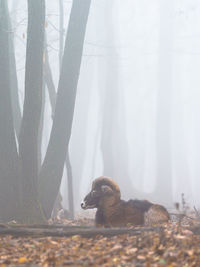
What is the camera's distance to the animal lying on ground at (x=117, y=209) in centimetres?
736

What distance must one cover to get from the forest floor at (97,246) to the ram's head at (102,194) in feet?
3.24

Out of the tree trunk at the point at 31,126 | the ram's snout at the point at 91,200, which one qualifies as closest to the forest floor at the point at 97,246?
the ram's snout at the point at 91,200

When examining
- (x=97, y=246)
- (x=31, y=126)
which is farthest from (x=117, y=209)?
(x=31, y=126)

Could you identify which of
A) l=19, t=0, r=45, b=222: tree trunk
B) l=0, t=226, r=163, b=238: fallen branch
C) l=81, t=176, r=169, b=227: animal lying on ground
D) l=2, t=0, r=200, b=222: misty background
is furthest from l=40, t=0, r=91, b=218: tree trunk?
l=2, t=0, r=200, b=222: misty background

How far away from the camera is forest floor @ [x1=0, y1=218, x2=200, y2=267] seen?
15.6 feet

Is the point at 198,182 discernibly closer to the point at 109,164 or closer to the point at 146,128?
the point at 146,128

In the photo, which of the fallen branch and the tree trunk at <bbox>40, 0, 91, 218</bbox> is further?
the tree trunk at <bbox>40, 0, 91, 218</bbox>

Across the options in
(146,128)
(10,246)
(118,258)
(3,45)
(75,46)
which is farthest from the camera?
(146,128)

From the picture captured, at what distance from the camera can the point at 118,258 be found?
15.8ft

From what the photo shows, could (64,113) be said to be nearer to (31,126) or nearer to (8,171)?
(31,126)

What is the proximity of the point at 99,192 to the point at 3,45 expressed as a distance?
4.22m

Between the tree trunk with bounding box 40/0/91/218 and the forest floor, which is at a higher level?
the tree trunk with bounding box 40/0/91/218

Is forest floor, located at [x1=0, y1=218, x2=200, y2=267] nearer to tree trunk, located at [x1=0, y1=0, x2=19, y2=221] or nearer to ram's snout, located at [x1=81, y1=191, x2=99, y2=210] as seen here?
ram's snout, located at [x1=81, y1=191, x2=99, y2=210]

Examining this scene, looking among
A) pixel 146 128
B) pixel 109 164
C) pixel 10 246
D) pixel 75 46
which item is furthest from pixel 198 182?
pixel 10 246
